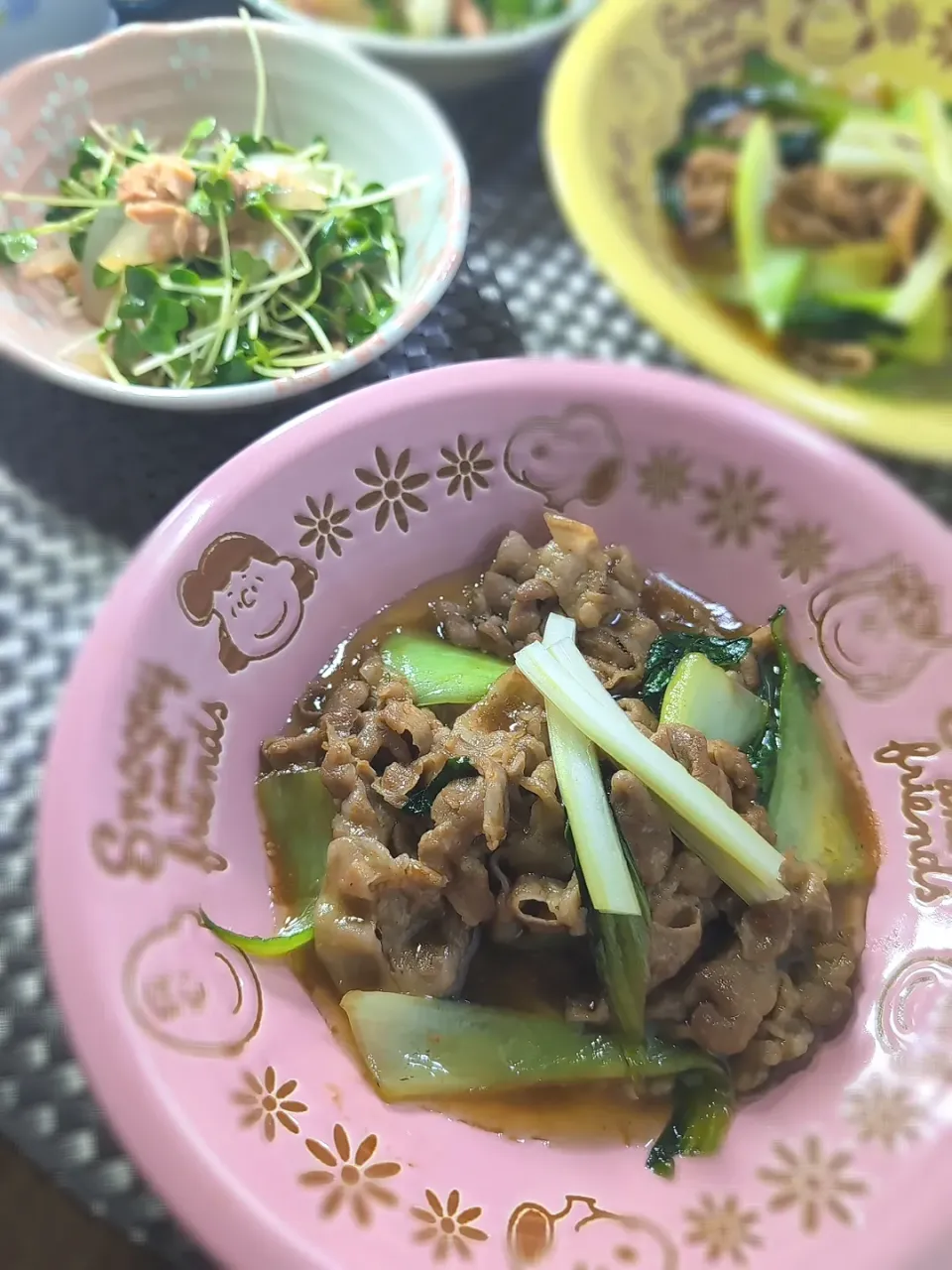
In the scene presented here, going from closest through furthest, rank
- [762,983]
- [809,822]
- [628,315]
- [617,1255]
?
1. [617,1255]
2. [762,983]
3. [809,822]
4. [628,315]

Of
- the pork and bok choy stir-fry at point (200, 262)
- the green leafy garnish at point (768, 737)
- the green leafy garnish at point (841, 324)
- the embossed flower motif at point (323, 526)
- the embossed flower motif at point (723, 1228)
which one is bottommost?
the embossed flower motif at point (723, 1228)

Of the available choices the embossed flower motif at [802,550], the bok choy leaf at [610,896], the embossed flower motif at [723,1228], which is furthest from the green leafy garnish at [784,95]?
the embossed flower motif at [723,1228]

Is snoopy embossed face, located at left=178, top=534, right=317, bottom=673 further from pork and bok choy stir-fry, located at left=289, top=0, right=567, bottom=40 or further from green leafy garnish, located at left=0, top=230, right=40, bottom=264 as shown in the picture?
pork and bok choy stir-fry, located at left=289, top=0, right=567, bottom=40

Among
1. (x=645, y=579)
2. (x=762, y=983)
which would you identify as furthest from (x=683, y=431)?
(x=762, y=983)

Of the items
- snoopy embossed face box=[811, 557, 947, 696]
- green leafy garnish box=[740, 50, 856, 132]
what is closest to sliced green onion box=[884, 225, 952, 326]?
green leafy garnish box=[740, 50, 856, 132]

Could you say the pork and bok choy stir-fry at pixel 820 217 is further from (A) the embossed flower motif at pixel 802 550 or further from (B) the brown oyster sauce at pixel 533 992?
(B) the brown oyster sauce at pixel 533 992

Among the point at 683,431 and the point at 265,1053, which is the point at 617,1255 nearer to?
the point at 265,1053

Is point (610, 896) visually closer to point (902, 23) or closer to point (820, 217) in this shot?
point (820, 217)
